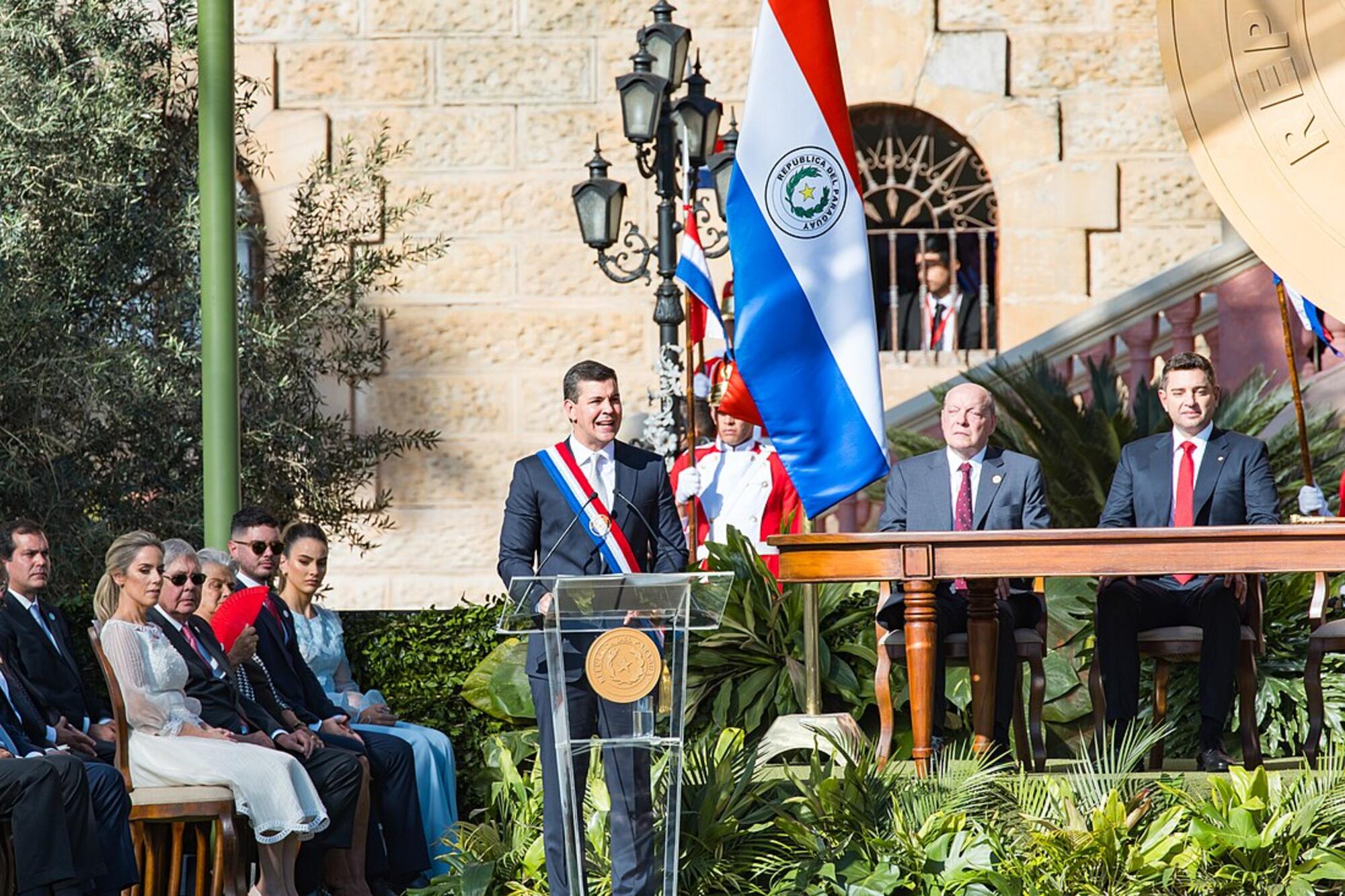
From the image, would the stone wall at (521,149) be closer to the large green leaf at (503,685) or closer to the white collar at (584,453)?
the large green leaf at (503,685)

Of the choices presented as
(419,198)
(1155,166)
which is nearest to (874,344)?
(419,198)

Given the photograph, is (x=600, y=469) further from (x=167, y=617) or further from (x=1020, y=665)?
(x=1020, y=665)

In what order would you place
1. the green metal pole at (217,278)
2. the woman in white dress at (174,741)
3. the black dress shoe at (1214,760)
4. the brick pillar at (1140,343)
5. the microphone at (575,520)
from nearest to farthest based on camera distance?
the microphone at (575,520) → the woman in white dress at (174,741) → the black dress shoe at (1214,760) → the green metal pole at (217,278) → the brick pillar at (1140,343)

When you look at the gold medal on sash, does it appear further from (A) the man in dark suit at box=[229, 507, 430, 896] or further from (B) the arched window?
(B) the arched window

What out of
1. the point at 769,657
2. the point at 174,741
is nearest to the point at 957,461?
the point at 769,657

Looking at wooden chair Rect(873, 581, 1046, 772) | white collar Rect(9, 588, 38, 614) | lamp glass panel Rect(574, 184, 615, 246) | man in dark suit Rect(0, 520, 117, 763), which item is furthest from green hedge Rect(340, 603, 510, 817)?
lamp glass panel Rect(574, 184, 615, 246)

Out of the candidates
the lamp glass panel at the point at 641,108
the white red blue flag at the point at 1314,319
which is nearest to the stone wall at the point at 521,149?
the lamp glass panel at the point at 641,108

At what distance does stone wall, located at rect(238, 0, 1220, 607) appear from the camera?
1404cm

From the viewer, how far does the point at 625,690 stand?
607 cm

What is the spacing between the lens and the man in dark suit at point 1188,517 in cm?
768

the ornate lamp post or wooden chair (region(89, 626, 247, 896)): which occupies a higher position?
the ornate lamp post

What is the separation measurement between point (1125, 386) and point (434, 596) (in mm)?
4803

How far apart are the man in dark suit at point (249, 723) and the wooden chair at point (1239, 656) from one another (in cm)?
273

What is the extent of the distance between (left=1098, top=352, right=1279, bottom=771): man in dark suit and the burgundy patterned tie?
52cm
